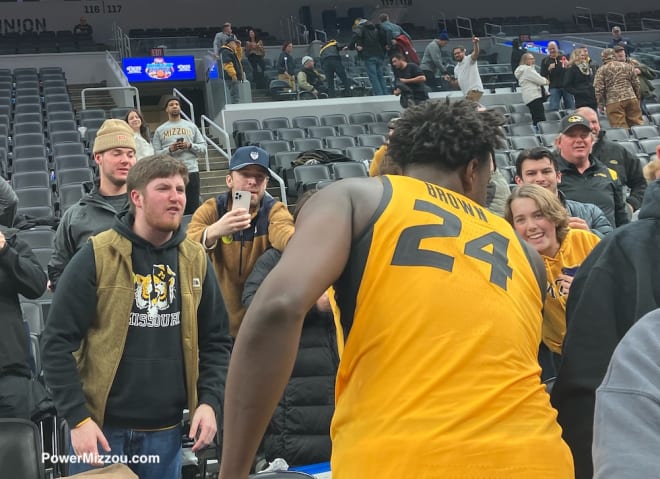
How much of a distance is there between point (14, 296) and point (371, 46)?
403 inches

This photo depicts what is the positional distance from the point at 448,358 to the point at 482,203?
0.47 m

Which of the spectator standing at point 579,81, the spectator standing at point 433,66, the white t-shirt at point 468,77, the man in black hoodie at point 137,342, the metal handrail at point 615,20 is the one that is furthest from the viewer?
the metal handrail at point 615,20

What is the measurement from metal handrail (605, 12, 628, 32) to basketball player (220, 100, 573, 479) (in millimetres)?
22345

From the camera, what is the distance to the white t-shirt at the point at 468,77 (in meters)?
12.8

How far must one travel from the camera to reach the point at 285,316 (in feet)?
4.82

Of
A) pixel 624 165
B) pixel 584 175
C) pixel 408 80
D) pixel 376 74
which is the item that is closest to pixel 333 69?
pixel 376 74

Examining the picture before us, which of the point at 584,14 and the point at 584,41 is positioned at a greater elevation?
the point at 584,14

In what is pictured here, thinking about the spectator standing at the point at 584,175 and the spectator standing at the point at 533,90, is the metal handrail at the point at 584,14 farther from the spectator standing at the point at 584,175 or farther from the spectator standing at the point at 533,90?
the spectator standing at the point at 584,175

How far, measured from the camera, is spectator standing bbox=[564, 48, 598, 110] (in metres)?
12.4

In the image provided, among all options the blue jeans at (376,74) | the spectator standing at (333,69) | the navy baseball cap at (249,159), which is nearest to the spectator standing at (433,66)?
the blue jeans at (376,74)

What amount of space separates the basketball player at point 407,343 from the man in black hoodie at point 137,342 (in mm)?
1377

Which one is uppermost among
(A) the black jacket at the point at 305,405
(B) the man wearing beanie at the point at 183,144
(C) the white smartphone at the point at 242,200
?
(B) the man wearing beanie at the point at 183,144

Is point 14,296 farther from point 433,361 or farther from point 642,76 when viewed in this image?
point 642,76

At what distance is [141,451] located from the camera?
2.90 m
